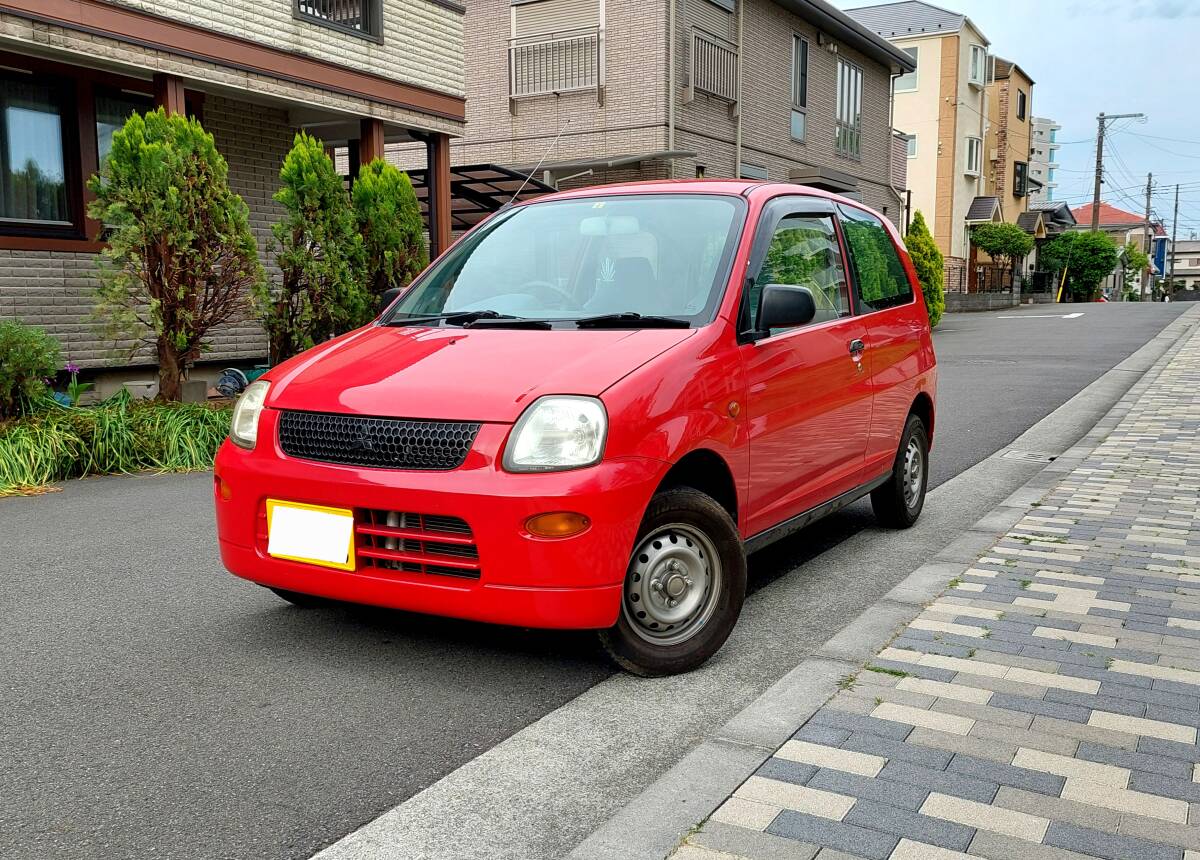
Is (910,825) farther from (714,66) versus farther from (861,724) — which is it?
(714,66)

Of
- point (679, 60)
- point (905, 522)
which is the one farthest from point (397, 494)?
point (679, 60)

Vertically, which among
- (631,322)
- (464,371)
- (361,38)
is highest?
(361,38)

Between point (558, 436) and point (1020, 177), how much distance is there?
5895 centimetres

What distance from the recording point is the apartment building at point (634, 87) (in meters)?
19.2

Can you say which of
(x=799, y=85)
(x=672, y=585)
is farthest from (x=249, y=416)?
(x=799, y=85)

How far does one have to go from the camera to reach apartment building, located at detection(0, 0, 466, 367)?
975 centimetres

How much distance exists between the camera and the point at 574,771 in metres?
3.08

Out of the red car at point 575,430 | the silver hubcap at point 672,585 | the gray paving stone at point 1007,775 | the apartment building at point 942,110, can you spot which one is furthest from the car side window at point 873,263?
the apartment building at point 942,110

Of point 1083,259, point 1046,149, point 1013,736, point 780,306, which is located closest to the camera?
point 1013,736

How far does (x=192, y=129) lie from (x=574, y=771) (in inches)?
295

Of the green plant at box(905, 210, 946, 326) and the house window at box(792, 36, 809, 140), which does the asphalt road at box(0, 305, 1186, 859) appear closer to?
the green plant at box(905, 210, 946, 326)

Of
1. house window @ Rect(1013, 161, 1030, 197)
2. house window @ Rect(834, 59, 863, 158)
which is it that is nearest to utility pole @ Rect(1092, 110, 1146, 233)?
house window @ Rect(1013, 161, 1030, 197)

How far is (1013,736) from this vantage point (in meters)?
3.20

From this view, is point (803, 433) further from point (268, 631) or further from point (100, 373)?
point (100, 373)
